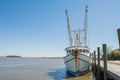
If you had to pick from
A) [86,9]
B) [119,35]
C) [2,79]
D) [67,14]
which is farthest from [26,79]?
[119,35]

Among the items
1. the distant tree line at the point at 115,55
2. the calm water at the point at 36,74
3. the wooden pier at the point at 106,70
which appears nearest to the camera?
the wooden pier at the point at 106,70

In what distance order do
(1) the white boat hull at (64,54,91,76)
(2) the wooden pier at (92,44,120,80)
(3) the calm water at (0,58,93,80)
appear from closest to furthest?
1. (2) the wooden pier at (92,44,120,80)
2. (1) the white boat hull at (64,54,91,76)
3. (3) the calm water at (0,58,93,80)

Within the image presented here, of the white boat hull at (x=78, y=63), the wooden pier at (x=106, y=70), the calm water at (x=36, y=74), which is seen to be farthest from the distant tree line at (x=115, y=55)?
the wooden pier at (x=106, y=70)

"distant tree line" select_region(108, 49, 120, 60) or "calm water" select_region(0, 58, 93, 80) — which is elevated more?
"distant tree line" select_region(108, 49, 120, 60)

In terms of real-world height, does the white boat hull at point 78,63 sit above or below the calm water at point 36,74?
above

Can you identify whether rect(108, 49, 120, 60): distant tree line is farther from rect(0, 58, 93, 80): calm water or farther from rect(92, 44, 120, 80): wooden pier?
rect(92, 44, 120, 80): wooden pier

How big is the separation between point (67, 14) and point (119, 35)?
3299 cm

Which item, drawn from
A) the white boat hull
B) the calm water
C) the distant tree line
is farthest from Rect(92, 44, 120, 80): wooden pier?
the distant tree line

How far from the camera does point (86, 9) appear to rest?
41125 mm

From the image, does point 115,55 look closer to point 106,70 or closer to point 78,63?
point 78,63

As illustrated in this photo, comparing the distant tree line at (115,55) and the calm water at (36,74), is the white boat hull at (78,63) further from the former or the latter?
the distant tree line at (115,55)

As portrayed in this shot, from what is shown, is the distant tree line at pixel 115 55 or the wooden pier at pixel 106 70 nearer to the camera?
the wooden pier at pixel 106 70

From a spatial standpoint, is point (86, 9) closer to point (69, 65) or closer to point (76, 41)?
point (76, 41)

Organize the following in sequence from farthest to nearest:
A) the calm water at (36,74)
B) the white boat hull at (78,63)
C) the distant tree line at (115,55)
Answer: the distant tree line at (115,55) < the calm water at (36,74) < the white boat hull at (78,63)
